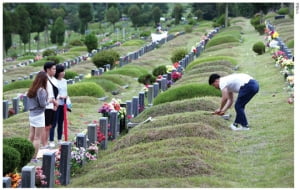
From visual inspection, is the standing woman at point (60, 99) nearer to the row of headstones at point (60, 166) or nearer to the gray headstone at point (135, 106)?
the row of headstones at point (60, 166)

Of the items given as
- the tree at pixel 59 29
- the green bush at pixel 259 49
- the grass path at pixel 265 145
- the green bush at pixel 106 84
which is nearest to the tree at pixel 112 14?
the tree at pixel 59 29

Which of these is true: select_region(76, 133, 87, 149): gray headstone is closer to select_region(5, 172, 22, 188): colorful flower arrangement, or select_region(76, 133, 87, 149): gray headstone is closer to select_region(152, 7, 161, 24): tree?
select_region(5, 172, 22, 188): colorful flower arrangement

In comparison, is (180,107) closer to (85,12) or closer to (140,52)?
(140,52)

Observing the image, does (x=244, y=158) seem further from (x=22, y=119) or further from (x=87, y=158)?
(x=22, y=119)

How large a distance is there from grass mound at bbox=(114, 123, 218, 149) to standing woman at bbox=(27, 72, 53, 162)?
1608mm

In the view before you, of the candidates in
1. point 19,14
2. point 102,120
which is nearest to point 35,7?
point 19,14

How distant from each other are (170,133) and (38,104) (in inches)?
105

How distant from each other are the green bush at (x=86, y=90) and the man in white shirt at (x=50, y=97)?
28.1ft

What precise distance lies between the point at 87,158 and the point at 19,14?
5249 cm

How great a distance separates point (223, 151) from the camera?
10727mm

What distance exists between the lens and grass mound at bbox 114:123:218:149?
11.5 m

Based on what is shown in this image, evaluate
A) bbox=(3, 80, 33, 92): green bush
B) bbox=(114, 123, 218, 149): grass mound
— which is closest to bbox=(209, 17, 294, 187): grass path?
bbox=(114, 123, 218, 149): grass mound

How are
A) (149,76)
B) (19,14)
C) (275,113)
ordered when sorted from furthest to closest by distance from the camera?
1. (19,14)
2. (149,76)
3. (275,113)

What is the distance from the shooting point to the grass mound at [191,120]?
1254 centimetres
